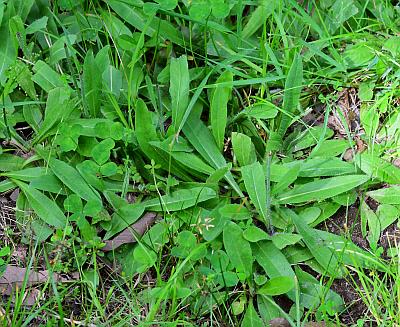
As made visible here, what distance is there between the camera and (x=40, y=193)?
266 centimetres

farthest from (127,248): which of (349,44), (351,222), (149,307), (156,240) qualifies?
(349,44)

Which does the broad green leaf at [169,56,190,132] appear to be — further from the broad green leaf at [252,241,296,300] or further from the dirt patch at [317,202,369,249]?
the dirt patch at [317,202,369,249]

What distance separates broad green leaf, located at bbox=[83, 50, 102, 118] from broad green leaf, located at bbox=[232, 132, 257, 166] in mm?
594

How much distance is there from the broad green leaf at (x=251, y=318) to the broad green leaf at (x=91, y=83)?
103 centimetres

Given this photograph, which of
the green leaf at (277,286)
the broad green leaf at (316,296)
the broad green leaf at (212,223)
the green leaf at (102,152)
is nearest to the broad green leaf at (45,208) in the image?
the green leaf at (102,152)

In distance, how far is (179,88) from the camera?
2.84 m

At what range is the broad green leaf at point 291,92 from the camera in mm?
2824

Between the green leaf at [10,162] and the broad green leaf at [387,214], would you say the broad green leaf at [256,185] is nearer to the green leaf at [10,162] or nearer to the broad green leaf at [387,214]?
the broad green leaf at [387,214]

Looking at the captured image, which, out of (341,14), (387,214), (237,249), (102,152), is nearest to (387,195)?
(387,214)

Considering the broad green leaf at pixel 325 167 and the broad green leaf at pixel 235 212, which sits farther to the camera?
the broad green leaf at pixel 325 167

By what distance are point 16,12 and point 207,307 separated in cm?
159

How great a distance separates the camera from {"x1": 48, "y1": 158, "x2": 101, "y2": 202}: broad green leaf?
2.63 metres

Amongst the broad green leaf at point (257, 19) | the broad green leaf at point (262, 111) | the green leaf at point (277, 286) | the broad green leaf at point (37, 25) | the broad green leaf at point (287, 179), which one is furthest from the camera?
the broad green leaf at point (257, 19)

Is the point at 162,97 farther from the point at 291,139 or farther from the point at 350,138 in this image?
the point at 350,138
